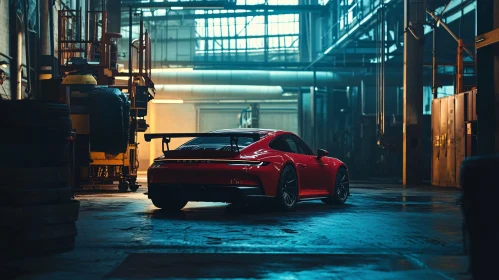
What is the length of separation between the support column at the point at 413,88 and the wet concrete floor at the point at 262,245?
1028 cm

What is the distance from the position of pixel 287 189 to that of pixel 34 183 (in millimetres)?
5089

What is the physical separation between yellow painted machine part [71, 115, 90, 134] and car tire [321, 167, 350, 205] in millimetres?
6052

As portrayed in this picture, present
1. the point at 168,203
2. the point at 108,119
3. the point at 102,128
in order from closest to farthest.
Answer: the point at 168,203 < the point at 108,119 < the point at 102,128

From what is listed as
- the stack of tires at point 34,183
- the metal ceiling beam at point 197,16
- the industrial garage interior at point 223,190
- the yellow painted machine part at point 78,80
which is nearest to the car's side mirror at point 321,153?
the industrial garage interior at point 223,190

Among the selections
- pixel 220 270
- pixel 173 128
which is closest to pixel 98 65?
pixel 220 270

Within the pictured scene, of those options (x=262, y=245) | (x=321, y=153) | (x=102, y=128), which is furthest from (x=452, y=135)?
(x=262, y=245)

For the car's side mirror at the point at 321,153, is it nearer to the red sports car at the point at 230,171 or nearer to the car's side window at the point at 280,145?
the red sports car at the point at 230,171

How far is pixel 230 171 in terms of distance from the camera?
992 cm

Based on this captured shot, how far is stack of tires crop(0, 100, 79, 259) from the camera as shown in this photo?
20.5 feet

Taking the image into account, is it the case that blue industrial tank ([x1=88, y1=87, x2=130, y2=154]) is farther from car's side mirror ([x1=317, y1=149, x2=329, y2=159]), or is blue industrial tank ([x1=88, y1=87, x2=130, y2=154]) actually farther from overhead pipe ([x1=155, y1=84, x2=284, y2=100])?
overhead pipe ([x1=155, y1=84, x2=284, y2=100])

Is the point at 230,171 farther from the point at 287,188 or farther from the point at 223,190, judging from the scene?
the point at 287,188

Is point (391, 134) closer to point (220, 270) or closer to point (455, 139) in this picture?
point (455, 139)

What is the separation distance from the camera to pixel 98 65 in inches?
788

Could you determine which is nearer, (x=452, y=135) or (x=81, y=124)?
(x=81, y=124)
